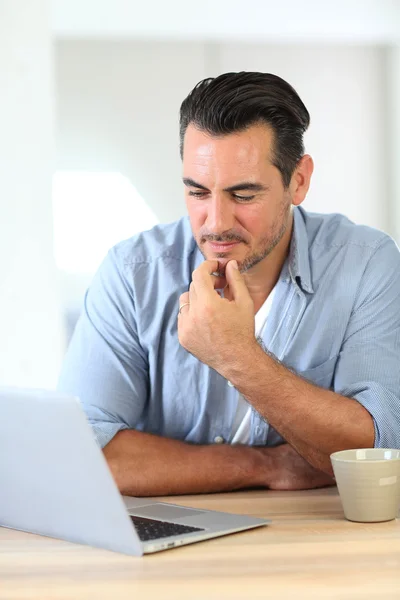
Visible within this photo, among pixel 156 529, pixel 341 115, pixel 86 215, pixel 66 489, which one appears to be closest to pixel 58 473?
pixel 66 489

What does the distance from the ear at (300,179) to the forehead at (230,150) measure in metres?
0.14

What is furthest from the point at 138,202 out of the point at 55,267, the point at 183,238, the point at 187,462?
the point at 187,462

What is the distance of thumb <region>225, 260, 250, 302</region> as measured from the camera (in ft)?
5.34

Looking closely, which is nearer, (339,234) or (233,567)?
(233,567)

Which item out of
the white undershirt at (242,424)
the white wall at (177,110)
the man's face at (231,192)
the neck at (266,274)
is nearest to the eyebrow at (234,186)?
the man's face at (231,192)

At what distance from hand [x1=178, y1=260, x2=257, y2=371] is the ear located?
14.8 inches

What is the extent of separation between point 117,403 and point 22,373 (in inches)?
92.7

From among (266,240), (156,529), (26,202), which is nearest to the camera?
(156,529)

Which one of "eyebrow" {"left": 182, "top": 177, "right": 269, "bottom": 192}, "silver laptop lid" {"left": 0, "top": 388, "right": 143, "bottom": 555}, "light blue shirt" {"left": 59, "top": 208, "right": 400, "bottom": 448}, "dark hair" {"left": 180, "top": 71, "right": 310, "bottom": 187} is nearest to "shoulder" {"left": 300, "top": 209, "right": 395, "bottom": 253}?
"light blue shirt" {"left": 59, "top": 208, "right": 400, "bottom": 448}

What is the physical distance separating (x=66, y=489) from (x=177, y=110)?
3.31m

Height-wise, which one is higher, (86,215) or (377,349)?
(86,215)

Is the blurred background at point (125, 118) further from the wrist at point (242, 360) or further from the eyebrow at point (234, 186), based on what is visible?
the wrist at point (242, 360)

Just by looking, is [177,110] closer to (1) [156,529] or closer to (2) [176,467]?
(2) [176,467]

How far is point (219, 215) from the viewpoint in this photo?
1712 mm
